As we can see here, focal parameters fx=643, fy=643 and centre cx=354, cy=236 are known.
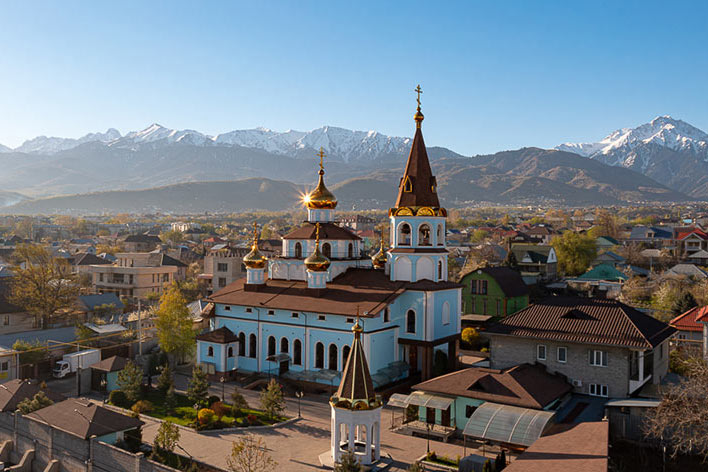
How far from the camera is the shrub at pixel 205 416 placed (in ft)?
84.5

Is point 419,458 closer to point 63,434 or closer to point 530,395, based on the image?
point 530,395

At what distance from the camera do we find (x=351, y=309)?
3122cm

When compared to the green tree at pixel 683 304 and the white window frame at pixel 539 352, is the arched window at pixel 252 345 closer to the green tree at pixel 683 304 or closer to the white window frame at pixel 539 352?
the white window frame at pixel 539 352

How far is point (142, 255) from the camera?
70.7 meters

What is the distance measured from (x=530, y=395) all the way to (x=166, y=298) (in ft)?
69.4

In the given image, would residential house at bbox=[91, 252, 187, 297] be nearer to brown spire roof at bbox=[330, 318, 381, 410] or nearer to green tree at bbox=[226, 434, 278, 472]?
green tree at bbox=[226, 434, 278, 472]

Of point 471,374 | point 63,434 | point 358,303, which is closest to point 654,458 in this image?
point 471,374

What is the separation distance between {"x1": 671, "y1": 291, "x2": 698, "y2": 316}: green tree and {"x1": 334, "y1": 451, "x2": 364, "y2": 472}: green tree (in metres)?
34.3

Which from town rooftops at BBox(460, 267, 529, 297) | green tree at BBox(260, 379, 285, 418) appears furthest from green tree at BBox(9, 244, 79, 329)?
town rooftops at BBox(460, 267, 529, 297)

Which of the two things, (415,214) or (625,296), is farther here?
(625,296)

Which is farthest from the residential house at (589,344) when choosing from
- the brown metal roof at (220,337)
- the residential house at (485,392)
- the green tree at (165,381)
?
the green tree at (165,381)

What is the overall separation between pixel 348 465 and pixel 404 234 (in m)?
16.7

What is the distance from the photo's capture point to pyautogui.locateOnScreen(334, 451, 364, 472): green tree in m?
19.1

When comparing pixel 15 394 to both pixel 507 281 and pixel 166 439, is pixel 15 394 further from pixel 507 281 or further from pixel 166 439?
pixel 507 281
